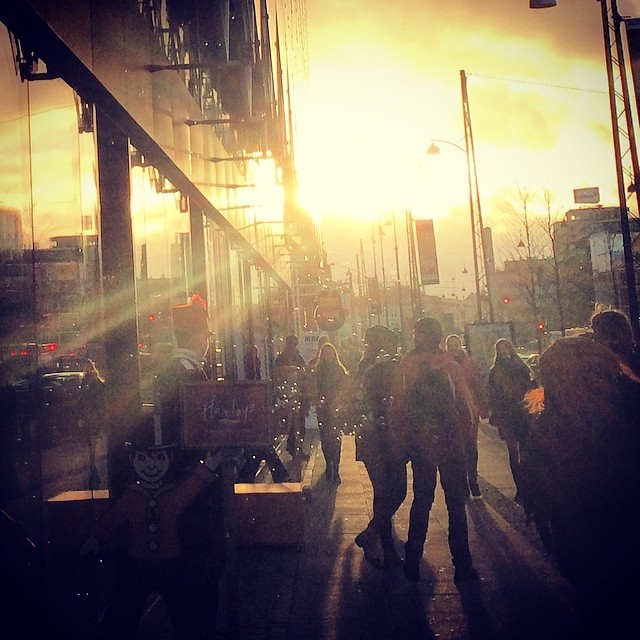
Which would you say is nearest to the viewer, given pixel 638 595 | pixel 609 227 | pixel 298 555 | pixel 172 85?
pixel 638 595

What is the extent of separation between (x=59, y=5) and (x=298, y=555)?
4.91 m

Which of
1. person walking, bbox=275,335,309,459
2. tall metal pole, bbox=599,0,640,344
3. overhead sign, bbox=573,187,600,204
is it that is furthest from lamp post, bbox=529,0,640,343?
overhead sign, bbox=573,187,600,204

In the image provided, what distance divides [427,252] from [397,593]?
23074 mm

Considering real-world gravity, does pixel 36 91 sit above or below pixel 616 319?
above

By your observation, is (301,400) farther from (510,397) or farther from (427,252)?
(427,252)

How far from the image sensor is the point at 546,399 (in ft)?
11.6

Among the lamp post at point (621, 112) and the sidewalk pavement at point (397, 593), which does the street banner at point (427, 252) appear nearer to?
the lamp post at point (621, 112)

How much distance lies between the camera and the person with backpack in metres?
5.16

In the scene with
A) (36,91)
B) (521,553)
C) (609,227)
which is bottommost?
(521,553)

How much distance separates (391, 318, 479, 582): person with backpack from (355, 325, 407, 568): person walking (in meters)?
0.26

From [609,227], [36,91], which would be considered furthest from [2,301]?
[609,227]

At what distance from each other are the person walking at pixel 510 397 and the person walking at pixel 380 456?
5.37 ft

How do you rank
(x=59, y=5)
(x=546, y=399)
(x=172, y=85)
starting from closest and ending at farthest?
1. (x=546, y=399)
2. (x=59, y=5)
3. (x=172, y=85)

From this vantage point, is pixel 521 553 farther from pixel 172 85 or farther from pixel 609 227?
pixel 609 227
